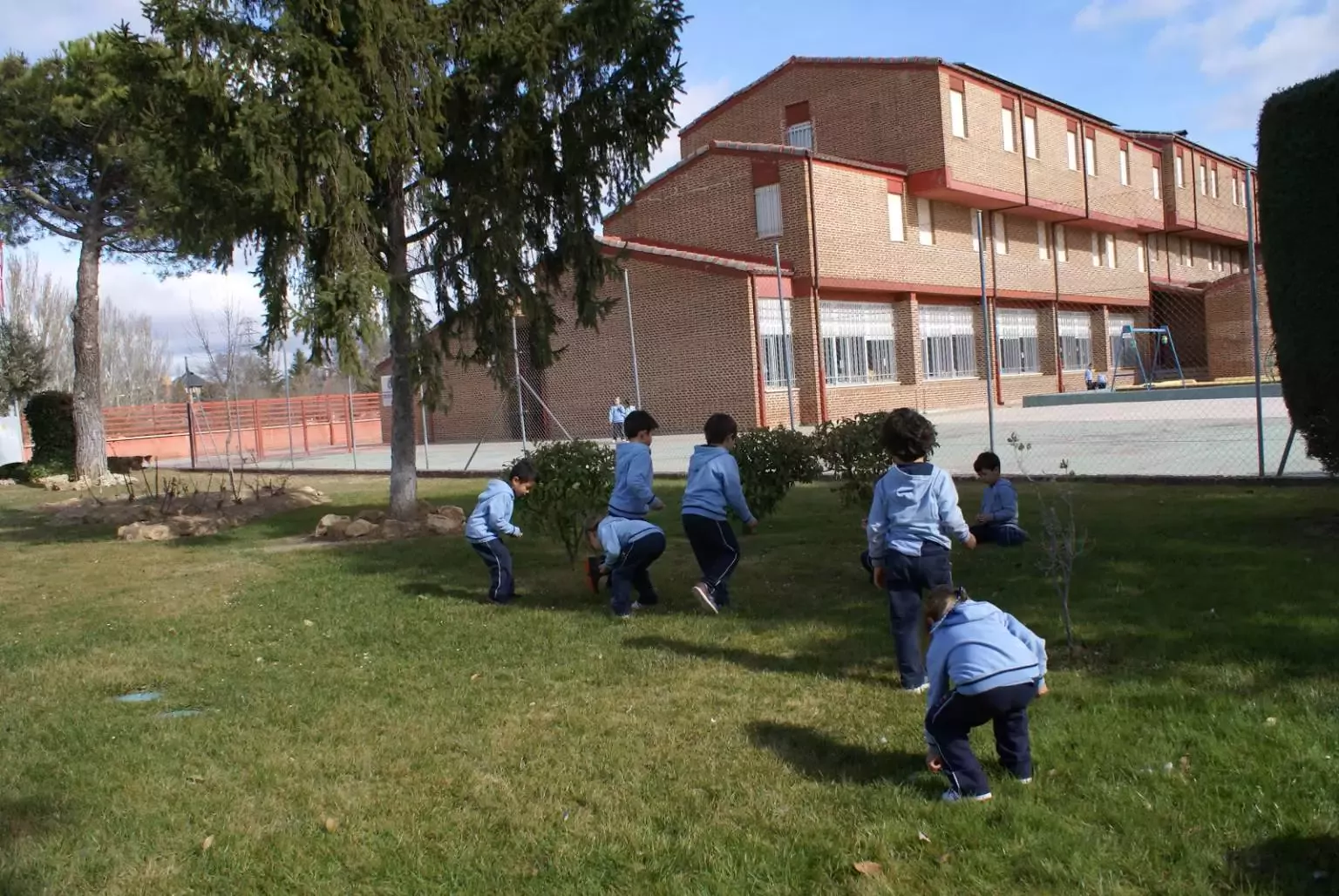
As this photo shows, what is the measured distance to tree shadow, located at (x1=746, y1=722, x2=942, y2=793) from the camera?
3.88 meters

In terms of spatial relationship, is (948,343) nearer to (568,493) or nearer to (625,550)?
(568,493)

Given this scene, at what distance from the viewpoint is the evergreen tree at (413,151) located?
1034cm

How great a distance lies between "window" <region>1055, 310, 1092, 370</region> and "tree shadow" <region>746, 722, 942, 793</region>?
123 feet

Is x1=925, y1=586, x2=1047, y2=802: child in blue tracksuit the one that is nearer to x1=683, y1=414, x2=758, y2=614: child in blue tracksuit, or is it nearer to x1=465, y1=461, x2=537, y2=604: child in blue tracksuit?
x1=683, y1=414, x2=758, y2=614: child in blue tracksuit

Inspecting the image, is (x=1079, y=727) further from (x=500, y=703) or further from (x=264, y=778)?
(x=264, y=778)

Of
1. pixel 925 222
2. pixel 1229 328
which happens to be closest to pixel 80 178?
pixel 925 222

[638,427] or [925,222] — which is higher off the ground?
[925,222]

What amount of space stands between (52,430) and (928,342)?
81.3ft

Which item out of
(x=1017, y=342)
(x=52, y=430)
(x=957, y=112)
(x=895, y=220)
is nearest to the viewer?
(x=52, y=430)

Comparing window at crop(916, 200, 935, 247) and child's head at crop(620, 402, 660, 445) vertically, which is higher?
window at crop(916, 200, 935, 247)

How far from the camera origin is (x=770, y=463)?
10047mm

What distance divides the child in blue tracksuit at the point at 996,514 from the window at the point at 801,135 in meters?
28.1

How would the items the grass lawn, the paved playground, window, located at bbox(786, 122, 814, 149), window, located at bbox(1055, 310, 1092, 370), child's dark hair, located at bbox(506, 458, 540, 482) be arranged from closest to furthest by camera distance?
the grass lawn, child's dark hair, located at bbox(506, 458, 540, 482), the paved playground, window, located at bbox(786, 122, 814, 149), window, located at bbox(1055, 310, 1092, 370)

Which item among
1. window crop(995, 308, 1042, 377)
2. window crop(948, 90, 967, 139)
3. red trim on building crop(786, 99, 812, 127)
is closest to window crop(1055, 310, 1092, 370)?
window crop(995, 308, 1042, 377)
